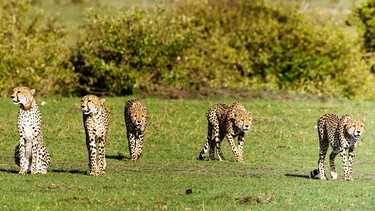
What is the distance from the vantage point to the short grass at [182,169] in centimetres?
1288

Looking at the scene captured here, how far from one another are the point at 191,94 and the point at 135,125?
13.7 metres

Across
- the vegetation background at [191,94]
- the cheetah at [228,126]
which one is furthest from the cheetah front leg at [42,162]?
the cheetah at [228,126]

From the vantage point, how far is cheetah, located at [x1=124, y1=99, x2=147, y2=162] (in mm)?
17688

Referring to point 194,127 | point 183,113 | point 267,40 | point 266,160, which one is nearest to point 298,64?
point 267,40

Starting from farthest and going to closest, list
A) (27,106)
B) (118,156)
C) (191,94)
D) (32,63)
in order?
(32,63) < (191,94) < (118,156) < (27,106)

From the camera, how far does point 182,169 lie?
16.7 metres

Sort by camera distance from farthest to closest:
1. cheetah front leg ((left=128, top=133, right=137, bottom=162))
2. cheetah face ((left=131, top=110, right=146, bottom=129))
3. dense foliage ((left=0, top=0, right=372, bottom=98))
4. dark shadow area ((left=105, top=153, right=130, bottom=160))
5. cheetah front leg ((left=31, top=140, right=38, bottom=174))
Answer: dense foliage ((left=0, top=0, right=372, bottom=98))
dark shadow area ((left=105, top=153, right=130, bottom=160))
cheetah front leg ((left=128, top=133, right=137, bottom=162))
cheetah face ((left=131, top=110, right=146, bottom=129))
cheetah front leg ((left=31, top=140, right=38, bottom=174))

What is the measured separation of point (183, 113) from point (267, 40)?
1203 centimetres

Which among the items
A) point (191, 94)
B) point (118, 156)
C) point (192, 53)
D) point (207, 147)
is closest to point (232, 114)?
point (207, 147)

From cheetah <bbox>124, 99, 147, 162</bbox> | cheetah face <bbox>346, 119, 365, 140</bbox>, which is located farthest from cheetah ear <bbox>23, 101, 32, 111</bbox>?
cheetah face <bbox>346, 119, 365, 140</bbox>

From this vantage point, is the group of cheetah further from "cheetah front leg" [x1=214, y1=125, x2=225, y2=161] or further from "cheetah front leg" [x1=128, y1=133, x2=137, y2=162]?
"cheetah front leg" [x1=214, y1=125, x2=225, y2=161]

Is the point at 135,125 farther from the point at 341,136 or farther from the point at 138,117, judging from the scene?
the point at 341,136

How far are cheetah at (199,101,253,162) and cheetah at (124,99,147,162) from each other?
1.39 m

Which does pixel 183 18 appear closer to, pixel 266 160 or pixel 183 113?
pixel 183 113
